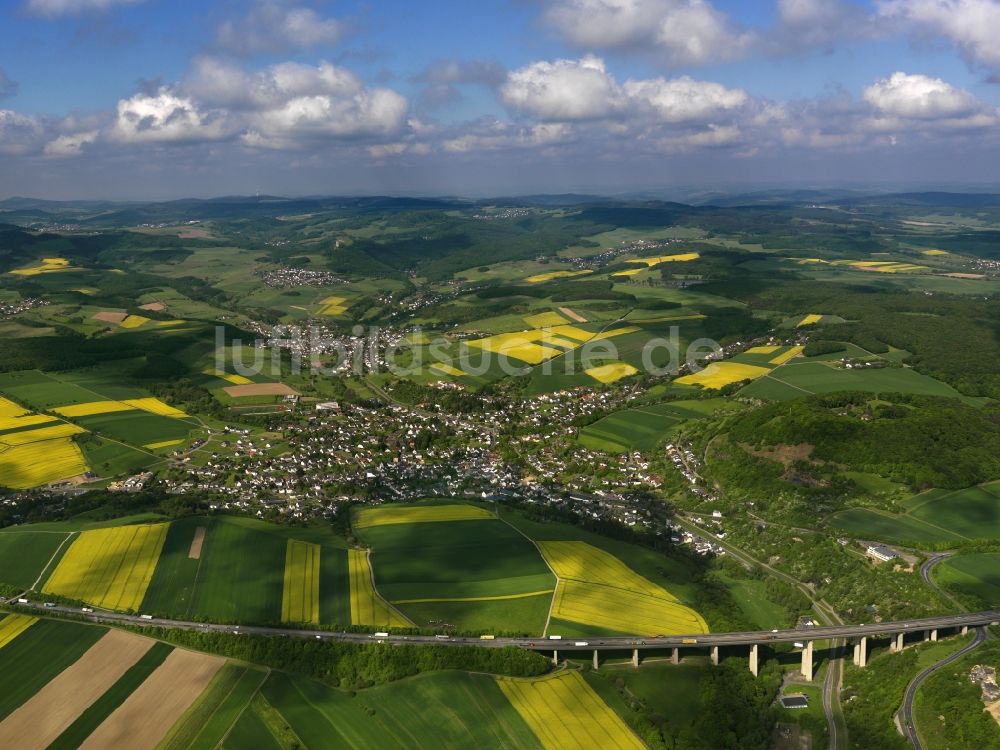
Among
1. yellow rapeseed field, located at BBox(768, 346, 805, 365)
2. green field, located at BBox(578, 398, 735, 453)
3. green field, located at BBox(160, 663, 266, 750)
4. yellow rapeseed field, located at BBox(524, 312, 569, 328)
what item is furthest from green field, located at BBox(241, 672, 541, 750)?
yellow rapeseed field, located at BBox(524, 312, 569, 328)

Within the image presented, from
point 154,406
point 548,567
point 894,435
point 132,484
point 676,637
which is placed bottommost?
point 676,637

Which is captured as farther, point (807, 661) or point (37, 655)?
point (807, 661)

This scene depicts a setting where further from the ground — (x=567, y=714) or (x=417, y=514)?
(x=417, y=514)

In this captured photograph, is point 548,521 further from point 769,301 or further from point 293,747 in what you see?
point 769,301

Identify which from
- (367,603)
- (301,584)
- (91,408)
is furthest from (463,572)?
(91,408)

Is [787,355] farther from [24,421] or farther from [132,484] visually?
[24,421]

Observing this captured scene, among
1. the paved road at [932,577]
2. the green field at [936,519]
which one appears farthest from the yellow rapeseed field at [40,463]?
the paved road at [932,577]
